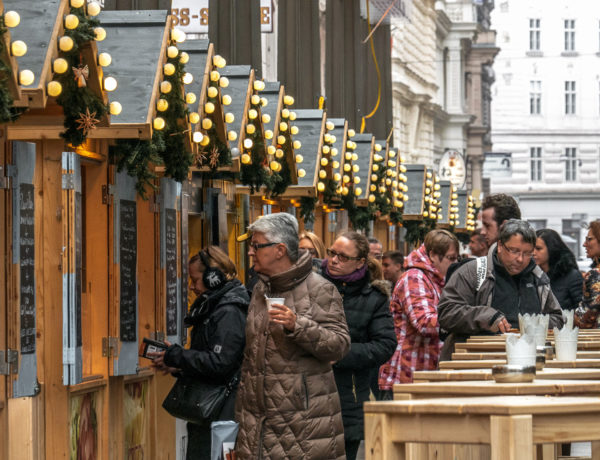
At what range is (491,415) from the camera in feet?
16.7

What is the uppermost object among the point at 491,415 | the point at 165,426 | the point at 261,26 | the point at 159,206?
the point at 261,26

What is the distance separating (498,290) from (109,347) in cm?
242

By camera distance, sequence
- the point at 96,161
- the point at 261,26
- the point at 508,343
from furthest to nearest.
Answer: the point at 261,26 → the point at 96,161 → the point at 508,343

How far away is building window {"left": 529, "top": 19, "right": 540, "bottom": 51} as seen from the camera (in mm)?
→ 94438

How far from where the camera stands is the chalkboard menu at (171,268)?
35.2ft

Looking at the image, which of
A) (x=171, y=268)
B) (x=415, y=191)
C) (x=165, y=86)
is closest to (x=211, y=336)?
(x=165, y=86)

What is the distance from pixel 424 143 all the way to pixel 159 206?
153 feet

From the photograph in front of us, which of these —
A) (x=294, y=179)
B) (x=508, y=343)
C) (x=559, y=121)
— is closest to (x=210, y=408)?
(x=508, y=343)

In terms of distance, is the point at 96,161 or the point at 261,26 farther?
the point at 261,26

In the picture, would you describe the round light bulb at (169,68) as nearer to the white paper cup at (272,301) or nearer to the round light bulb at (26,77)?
the round light bulb at (26,77)

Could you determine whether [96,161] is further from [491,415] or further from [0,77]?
[491,415]

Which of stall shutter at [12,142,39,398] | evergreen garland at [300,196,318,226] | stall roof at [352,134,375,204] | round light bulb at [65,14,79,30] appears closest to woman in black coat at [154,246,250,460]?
stall shutter at [12,142,39,398]

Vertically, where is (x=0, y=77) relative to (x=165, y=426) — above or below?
above

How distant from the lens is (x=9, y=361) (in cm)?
799
